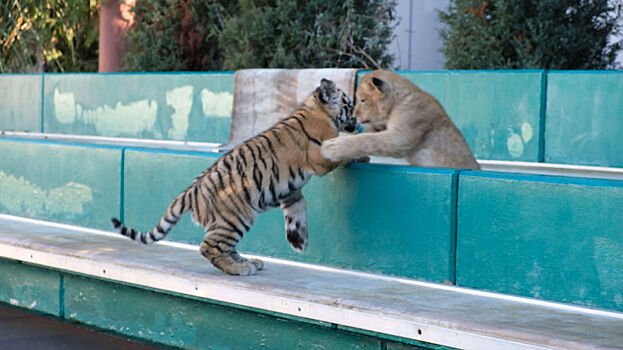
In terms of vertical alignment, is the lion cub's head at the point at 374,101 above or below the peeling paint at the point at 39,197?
above

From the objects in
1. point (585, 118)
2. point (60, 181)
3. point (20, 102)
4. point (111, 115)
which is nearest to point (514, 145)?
point (585, 118)

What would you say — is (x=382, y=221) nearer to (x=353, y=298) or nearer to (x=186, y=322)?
(x=353, y=298)

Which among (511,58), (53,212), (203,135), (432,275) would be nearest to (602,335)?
(432,275)

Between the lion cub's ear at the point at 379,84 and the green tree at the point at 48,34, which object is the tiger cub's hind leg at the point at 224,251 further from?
the green tree at the point at 48,34

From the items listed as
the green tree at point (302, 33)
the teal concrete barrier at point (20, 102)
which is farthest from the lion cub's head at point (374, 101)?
the green tree at point (302, 33)

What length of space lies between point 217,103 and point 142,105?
0.92 metres

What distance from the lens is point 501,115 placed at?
7.52 metres

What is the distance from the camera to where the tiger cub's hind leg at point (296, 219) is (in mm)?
5473

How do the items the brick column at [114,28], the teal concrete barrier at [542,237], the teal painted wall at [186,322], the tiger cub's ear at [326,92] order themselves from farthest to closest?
1. the brick column at [114,28]
2. the tiger cub's ear at [326,92]
3. the teal painted wall at [186,322]
4. the teal concrete barrier at [542,237]

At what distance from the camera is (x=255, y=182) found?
528 cm

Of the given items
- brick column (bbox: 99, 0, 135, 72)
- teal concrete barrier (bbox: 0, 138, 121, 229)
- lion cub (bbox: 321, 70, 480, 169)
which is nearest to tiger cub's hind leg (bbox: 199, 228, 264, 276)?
lion cub (bbox: 321, 70, 480, 169)

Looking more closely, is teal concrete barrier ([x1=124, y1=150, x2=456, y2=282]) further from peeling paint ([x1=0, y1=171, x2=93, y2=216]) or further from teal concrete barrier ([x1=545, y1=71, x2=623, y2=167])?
teal concrete barrier ([x1=545, y1=71, x2=623, y2=167])

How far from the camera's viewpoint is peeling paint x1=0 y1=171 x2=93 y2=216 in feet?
23.9

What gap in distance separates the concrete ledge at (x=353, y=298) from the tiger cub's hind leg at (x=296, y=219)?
0.17m
